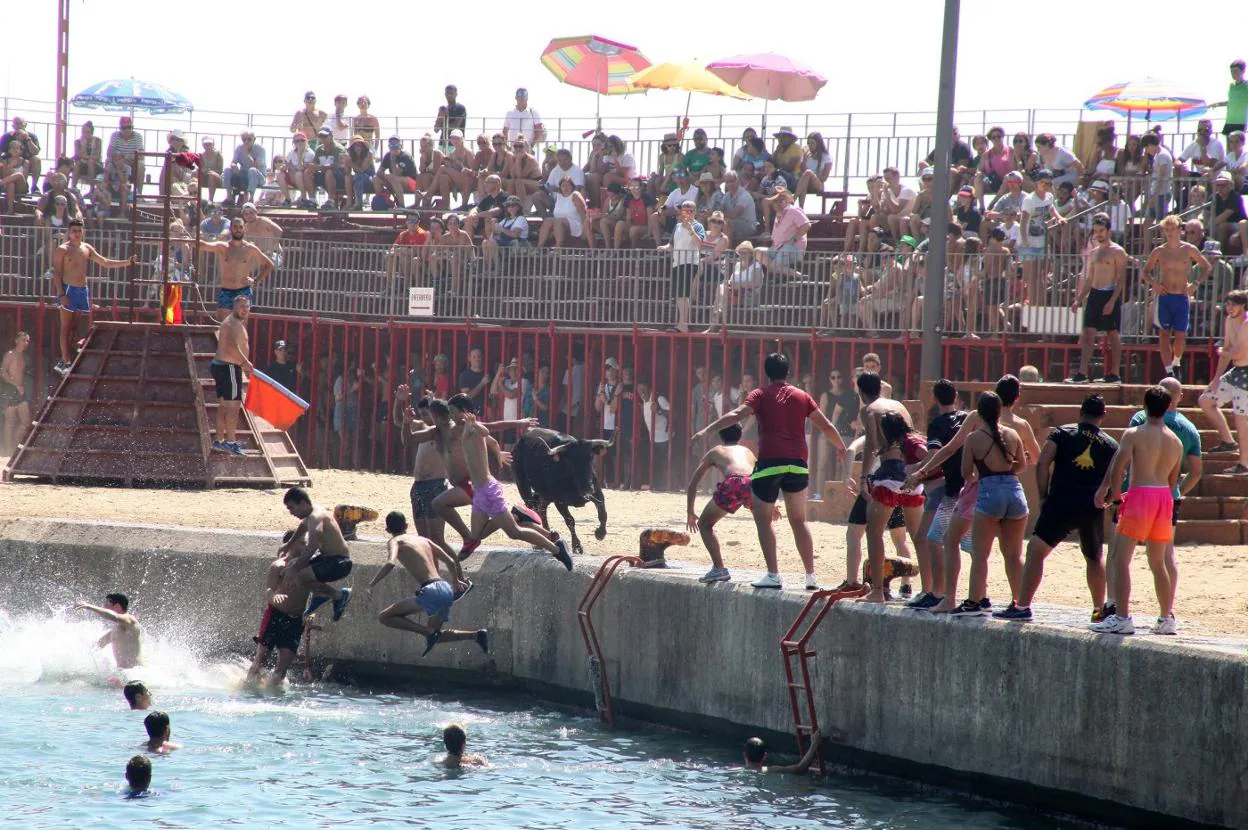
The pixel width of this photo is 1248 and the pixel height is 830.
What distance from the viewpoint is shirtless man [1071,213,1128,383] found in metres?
16.7

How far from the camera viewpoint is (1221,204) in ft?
61.1

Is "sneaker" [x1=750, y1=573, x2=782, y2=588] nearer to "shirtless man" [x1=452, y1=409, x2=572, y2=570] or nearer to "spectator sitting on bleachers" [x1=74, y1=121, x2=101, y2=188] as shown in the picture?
"shirtless man" [x1=452, y1=409, x2=572, y2=570]

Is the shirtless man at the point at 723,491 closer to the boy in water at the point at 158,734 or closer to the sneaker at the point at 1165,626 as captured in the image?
the sneaker at the point at 1165,626

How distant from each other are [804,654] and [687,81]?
14.3 m

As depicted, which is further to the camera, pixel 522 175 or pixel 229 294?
pixel 522 175

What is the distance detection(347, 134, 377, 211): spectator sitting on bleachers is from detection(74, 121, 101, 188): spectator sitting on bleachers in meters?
4.26

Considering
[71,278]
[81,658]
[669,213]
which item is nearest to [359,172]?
[71,278]

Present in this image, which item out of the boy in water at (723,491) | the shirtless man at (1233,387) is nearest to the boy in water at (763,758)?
the boy in water at (723,491)

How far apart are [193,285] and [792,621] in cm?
1063

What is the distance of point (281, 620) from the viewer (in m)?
14.5

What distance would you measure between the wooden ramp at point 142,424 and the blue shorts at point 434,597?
620cm

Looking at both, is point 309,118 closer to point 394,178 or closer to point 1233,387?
point 394,178

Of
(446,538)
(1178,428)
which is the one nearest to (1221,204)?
(1178,428)

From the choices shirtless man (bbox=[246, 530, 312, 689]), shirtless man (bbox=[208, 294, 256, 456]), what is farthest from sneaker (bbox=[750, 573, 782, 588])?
shirtless man (bbox=[208, 294, 256, 456])
